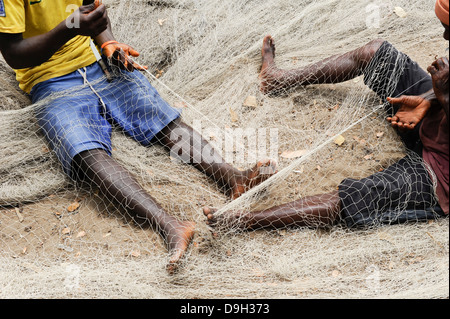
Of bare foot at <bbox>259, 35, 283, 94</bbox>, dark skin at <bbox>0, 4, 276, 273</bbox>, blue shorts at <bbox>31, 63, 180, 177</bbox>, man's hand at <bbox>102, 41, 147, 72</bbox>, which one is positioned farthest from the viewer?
bare foot at <bbox>259, 35, 283, 94</bbox>

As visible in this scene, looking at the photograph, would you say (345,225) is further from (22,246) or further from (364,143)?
(22,246)

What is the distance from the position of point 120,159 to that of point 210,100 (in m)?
0.83

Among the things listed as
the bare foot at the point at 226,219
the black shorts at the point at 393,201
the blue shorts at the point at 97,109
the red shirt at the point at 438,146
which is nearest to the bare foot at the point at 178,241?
the bare foot at the point at 226,219

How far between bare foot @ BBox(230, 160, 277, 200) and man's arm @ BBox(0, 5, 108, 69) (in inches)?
49.4

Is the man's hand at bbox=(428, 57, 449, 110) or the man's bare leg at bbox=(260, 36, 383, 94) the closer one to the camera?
the man's hand at bbox=(428, 57, 449, 110)

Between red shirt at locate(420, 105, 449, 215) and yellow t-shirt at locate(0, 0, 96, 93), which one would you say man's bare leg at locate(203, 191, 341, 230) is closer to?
red shirt at locate(420, 105, 449, 215)

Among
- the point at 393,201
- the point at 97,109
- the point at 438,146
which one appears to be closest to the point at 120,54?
the point at 97,109

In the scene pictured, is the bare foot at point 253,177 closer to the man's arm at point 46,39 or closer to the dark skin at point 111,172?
the dark skin at point 111,172

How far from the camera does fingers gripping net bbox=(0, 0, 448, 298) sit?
2.47 metres

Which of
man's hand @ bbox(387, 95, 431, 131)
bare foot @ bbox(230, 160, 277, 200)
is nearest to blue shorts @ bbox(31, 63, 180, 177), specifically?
bare foot @ bbox(230, 160, 277, 200)

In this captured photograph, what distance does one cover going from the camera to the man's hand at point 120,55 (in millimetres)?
3121

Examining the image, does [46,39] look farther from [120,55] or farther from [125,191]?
[125,191]

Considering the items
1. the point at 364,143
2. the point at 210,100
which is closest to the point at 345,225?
the point at 364,143

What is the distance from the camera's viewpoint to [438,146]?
2668mm
